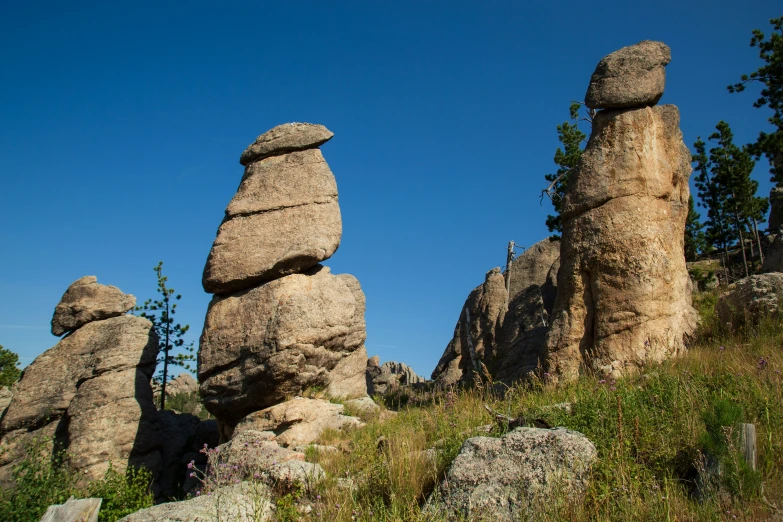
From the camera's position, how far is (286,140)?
16.5m

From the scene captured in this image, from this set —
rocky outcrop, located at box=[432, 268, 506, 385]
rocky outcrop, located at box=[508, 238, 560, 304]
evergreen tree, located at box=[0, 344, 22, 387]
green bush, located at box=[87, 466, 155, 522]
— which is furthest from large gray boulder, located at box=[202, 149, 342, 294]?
evergreen tree, located at box=[0, 344, 22, 387]

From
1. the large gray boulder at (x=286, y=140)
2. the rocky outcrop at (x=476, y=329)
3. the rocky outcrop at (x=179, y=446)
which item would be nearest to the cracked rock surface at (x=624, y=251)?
the large gray boulder at (x=286, y=140)

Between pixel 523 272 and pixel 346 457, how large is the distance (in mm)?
24414

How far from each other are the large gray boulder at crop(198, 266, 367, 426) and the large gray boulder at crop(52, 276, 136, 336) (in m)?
5.98

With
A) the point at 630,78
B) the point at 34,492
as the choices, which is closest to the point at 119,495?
the point at 34,492

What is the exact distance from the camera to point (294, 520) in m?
7.55

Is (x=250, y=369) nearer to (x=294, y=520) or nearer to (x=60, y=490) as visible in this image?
(x=60, y=490)

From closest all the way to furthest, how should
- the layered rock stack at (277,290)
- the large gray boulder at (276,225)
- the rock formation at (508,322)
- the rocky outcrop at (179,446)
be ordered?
the layered rock stack at (277,290) < the large gray boulder at (276,225) < the rocky outcrop at (179,446) < the rock formation at (508,322)

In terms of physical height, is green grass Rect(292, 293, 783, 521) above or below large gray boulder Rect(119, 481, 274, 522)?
above

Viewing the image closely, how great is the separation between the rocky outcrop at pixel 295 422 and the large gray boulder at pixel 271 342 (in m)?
0.37

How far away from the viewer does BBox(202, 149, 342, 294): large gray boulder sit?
1486 centimetres

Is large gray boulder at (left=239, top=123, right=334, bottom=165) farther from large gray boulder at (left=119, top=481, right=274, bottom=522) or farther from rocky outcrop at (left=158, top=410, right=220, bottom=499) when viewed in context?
large gray boulder at (left=119, top=481, right=274, bottom=522)

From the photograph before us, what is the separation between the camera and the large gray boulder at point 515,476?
21.2 ft

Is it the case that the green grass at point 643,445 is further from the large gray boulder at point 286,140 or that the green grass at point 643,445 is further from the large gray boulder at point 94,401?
the large gray boulder at point 286,140
